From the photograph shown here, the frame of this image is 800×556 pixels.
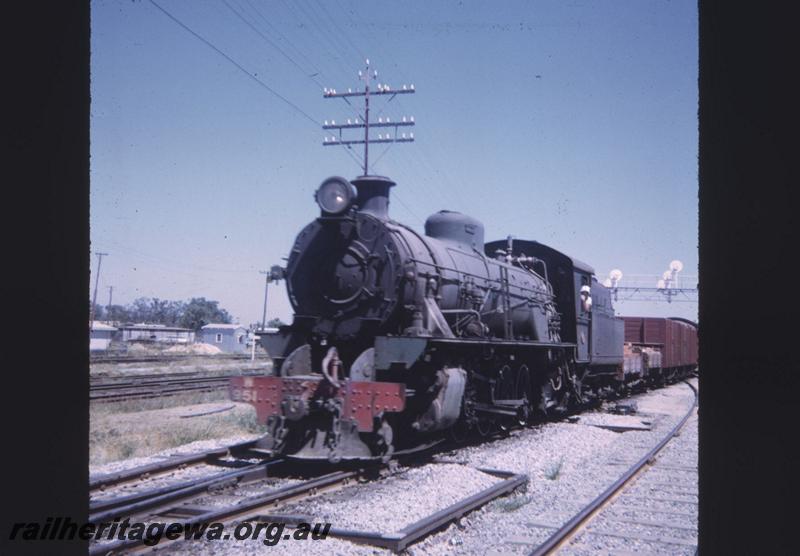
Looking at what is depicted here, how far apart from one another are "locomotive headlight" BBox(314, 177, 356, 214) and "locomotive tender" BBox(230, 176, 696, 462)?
0.06 ft

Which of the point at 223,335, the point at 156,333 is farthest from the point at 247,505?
the point at 223,335

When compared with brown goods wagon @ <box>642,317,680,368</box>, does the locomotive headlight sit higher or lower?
higher

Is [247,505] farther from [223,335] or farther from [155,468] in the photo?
[223,335]

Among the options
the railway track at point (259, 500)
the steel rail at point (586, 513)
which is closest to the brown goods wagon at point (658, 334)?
the steel rail at point (586, 513)

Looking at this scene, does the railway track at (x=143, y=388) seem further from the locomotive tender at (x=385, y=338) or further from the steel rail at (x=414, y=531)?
the steel rail at (x=414, y=531)

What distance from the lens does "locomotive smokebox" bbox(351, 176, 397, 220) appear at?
37.9 ft

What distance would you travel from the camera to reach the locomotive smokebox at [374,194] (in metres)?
11.6

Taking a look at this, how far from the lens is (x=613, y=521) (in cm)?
723

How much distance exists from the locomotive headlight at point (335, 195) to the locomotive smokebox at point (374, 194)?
769 mm

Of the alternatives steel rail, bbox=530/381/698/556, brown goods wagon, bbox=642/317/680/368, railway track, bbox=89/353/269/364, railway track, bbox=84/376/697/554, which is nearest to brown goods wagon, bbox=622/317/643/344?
brown goods wagon, bbox=642/317/680/368

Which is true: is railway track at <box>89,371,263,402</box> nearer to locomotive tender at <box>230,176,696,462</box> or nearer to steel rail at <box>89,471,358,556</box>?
locomotive tender at <box>230,176,696,462</box>
